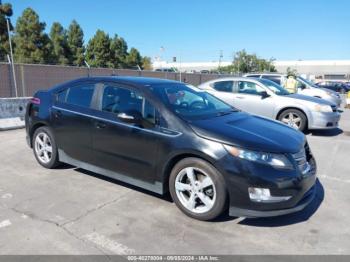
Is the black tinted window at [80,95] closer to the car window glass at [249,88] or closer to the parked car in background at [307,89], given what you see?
the car window glass at [249,88]

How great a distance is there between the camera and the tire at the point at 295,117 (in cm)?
859

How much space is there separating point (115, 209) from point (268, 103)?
628 centimetres

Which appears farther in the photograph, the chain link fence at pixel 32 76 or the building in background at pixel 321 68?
the building in background at pixel 321 68

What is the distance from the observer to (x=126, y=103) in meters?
4.20

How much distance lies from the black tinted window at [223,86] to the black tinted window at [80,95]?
5.81m

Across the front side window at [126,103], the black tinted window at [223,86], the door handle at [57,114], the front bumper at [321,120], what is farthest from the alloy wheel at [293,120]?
the door handle at [57,114]

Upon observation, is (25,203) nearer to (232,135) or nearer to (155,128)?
(155,128)

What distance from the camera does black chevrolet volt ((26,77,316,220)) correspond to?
3293mm

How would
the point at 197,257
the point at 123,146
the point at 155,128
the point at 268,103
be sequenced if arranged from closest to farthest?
the point at 197,257
the point at 155,128
the point at 123,146
the point at 268,103

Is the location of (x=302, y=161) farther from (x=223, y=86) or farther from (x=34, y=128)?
(x=223, y=86)

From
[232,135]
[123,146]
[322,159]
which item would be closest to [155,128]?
[123,146]

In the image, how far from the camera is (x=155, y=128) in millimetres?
3807

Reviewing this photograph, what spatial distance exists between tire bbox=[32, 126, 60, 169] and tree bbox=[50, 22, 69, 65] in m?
33.9

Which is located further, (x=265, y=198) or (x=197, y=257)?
(x=265, y=198)
